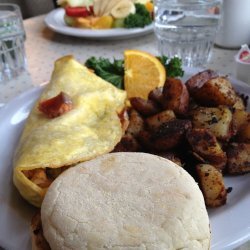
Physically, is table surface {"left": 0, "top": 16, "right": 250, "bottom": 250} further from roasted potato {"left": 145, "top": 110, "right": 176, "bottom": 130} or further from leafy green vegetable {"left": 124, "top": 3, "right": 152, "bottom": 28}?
roasted potato {"left": 145, "top": 110, "right": 176, "bottom": 130}

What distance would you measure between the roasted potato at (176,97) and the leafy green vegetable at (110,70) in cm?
44

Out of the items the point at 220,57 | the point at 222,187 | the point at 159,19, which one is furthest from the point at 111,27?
the point at 222,187

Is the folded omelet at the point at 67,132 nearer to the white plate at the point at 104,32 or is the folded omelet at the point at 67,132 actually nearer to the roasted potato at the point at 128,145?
the roasted potato at the point at 128,145

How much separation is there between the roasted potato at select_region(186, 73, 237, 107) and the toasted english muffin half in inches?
15.8

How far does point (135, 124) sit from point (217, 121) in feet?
0.85

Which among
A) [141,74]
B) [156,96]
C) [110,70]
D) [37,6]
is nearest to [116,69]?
[110,70]

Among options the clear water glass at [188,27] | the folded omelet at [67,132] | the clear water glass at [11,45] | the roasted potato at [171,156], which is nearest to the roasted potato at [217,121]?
the roasted potato at [171,156]

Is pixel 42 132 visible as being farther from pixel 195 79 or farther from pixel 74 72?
pixel 195 79

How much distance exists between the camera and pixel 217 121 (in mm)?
1191

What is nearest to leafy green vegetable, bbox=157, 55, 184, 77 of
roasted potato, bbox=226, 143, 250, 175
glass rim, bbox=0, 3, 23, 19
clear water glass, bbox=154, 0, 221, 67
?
clear water glass, bbox=154, 0, 221, 67

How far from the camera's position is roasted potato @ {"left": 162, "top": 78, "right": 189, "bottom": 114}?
49.7 inches

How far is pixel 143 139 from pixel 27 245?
46 cm

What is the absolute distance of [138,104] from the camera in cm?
134

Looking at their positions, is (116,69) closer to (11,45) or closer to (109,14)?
(11,45)
